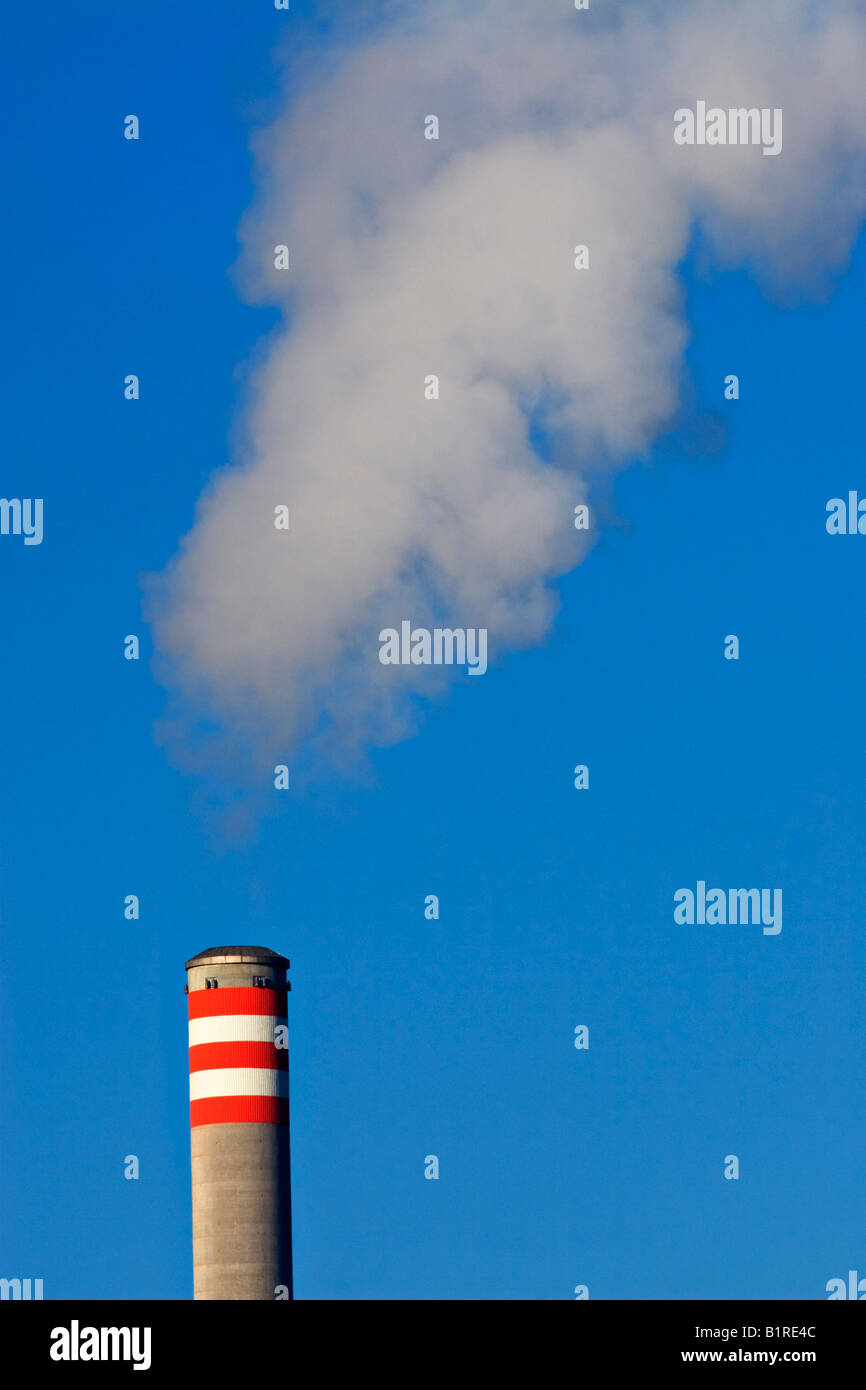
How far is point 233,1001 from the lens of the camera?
226 feet

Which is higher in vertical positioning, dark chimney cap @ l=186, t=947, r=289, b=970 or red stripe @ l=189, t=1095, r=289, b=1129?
dark chimney cap @ l=186, t=947, r=289, b=970

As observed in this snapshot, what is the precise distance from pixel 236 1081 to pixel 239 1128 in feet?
3.95

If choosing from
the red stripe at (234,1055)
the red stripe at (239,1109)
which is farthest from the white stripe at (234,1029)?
the red stripe at (239,1109)

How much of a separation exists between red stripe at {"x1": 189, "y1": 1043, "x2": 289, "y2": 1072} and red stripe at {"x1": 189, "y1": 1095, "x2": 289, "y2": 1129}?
88 centimetres

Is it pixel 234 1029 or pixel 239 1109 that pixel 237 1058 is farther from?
pixel 239 1109

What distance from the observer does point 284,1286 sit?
6719cm

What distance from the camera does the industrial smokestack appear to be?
6719 cm

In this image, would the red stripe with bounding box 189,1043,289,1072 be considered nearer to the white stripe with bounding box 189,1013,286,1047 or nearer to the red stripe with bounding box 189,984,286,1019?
the white stripe with bounding box 189,1013,286,1047

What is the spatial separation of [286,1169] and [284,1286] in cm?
304

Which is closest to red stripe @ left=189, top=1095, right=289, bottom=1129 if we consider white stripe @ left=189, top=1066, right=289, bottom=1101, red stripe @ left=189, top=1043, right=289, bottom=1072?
white stripe @ left=189, top=1066, right=289, bottom=1101
